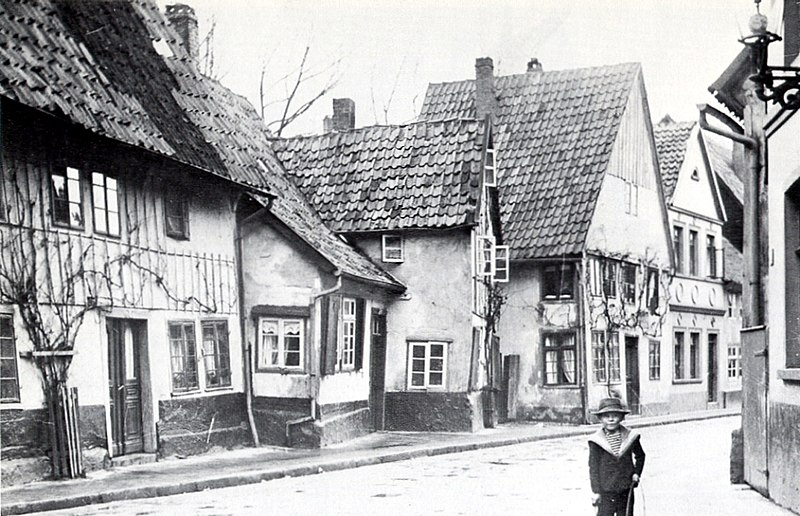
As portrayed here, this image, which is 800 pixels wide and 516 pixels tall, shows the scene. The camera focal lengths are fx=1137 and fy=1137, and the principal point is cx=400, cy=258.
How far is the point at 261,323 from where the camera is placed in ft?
71.9

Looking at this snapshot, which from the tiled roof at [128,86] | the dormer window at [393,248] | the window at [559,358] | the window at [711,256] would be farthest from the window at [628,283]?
the tiled roof at [128,86]

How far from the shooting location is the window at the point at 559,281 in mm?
30438

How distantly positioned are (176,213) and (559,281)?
46.4 feet

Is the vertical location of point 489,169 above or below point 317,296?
above

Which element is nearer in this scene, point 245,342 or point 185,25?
point 245,342

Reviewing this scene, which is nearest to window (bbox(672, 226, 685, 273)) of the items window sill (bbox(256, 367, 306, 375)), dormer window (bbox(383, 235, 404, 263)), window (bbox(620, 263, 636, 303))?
window (bbox(620, 263, 636, 303))

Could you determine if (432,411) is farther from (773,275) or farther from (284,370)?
(773,275)

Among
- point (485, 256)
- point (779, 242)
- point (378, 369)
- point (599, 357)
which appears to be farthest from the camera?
point (599, 357)

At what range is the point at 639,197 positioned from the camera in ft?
109

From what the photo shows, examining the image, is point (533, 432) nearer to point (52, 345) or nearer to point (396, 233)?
point (396, 233)

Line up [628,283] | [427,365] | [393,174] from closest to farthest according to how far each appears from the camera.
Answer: [427,365] → [393,174] → [628,283]

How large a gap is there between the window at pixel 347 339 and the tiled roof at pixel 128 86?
76 cm

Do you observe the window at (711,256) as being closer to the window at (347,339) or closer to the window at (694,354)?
the window at (694,354)

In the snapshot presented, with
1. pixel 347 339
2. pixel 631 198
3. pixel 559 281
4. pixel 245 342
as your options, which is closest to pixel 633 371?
pixel 559 281
